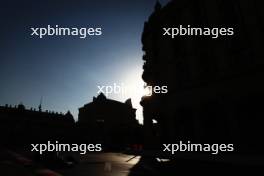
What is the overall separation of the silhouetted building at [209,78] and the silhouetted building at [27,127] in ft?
138

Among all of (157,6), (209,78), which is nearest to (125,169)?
(209,78)

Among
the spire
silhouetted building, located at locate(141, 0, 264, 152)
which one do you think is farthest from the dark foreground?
the spire

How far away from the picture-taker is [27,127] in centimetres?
7181

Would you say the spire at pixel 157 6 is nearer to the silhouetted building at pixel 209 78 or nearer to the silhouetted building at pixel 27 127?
the silhouetted building at pixel 209 78

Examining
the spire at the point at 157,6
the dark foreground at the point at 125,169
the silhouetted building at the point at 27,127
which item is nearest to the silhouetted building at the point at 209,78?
the spire at the point at 157,6

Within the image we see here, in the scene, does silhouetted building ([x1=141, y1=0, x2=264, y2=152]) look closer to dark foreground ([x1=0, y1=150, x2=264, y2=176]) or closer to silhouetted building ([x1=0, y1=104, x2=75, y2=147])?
dark foreground ([x1=0, y1=150, x2=264, y2=176])

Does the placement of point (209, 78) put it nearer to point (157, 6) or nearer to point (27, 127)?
point (157, 6)

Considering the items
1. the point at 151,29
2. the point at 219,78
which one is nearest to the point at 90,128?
the point at 151,29

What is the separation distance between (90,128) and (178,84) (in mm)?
46006

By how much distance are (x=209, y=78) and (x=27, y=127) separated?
63.5m

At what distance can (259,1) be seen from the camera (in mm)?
23641

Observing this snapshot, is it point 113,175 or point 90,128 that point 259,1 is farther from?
point 90,128

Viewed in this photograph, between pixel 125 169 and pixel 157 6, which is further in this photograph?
pixel 157 6

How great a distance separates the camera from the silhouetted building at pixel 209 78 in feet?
75.6
